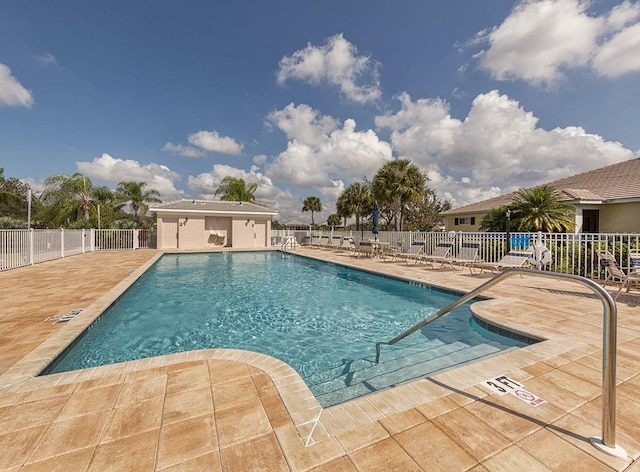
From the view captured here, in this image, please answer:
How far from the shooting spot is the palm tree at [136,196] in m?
27.7

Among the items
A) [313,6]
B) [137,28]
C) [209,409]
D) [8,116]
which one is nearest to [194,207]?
[137,28]

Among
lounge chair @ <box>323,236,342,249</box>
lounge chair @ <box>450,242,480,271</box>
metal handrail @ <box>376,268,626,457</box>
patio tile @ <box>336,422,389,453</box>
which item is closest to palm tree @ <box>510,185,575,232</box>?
lounge chair @ <box>450,242,480,271</box>

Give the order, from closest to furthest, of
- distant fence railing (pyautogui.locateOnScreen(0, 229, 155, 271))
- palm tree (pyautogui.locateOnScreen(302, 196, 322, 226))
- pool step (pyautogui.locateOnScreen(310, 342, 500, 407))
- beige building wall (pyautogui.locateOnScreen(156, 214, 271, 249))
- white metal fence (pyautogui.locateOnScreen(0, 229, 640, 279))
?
pool step (pyautogui.locateOnScreen(310, 342, 500, 407)), white metal fence (pyautogui.locateOnScreen(0, 229, 640, 279)), distant fence railing (pyautogui.locateOnScreen(0, 229, 155, 271)), beige building wall (pyautogui.locateOnScreen(156, 214, 271, 249)), palm tree (pyautogui.locateOnScreen(302, 196, 322, 226))

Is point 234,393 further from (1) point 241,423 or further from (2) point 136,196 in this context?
(2) point 136,196

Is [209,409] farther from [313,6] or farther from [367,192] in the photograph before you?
[367,192]

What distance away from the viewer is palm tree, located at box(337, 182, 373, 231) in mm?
35594

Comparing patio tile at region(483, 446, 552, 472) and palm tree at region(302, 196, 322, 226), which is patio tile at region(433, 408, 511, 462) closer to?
patio tile at region(483, 446, 552, 472)

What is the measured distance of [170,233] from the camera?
1912 centimetres

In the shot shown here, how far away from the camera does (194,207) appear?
20203 millimetres

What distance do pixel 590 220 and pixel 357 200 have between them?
76.3 ft

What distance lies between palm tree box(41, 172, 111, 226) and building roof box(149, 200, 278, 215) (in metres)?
9.07

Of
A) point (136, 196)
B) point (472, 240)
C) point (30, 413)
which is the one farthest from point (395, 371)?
point (136, 196)

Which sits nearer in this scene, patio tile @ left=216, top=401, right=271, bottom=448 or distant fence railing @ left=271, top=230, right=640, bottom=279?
patio tile @ left=216, top=401, right=271, bottom=448

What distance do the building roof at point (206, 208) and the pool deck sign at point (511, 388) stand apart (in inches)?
792
